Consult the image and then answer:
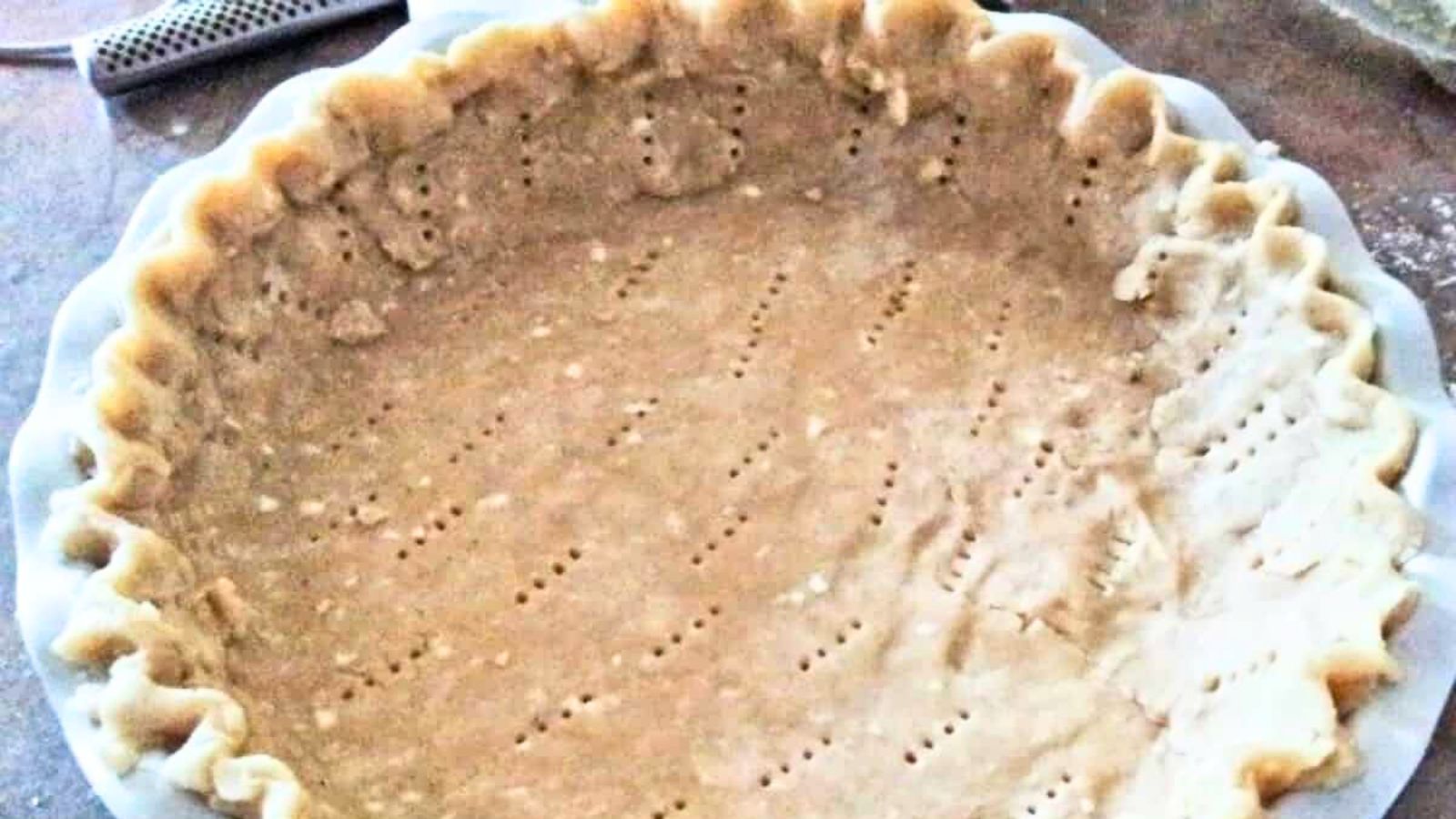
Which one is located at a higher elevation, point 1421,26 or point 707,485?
point 1421,26

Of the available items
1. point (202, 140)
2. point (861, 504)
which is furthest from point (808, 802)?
point (202, 140)

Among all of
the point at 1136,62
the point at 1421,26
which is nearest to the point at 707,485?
the point at 1136,62

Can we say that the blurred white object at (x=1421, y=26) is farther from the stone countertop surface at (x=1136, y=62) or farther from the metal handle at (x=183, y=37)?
the metal handle at (x=183, y=37)

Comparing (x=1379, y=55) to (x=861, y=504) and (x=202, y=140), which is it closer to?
(x=861, y=504)

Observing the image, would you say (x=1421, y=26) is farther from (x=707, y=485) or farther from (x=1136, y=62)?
(x=707, y=485)

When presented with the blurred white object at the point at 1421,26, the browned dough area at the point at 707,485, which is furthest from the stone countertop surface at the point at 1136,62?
the browned dough area at the point at 707,485

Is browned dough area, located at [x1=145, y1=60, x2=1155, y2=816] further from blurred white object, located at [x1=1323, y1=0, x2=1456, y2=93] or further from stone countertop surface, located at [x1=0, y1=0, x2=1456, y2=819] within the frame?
blurred white object, located at [x1=1323, y1=0, x2=1456, y2=93]

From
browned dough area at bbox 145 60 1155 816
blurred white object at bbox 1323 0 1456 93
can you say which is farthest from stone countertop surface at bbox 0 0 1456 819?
browned dough area at bbox 145 60 1155 816
